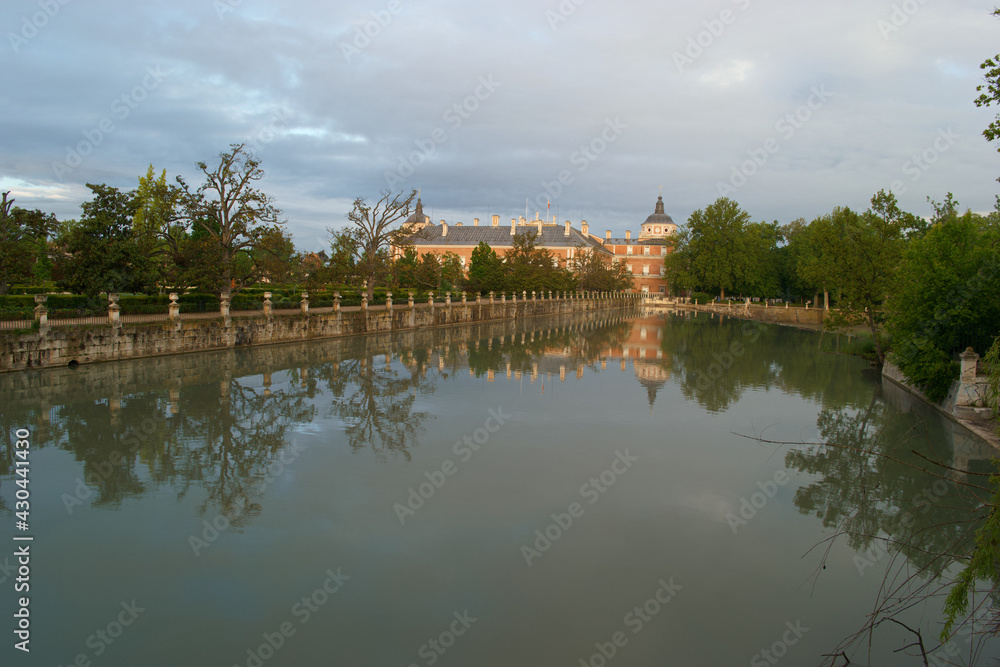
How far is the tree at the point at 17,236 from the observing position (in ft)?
68.7

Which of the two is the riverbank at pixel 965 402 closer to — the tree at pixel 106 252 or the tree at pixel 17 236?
the tree at pixel 106 252

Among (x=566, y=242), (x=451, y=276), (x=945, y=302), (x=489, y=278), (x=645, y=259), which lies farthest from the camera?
(x=645, y=259)

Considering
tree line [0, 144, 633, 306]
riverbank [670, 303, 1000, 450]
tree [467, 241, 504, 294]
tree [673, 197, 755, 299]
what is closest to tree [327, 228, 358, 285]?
tree line [0, 144, 633, 306]

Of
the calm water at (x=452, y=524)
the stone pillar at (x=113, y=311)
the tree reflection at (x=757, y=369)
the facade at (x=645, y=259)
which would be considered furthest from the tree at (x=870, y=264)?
the facade at (x=645, y=259)

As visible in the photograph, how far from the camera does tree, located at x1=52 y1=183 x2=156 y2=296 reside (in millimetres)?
18141

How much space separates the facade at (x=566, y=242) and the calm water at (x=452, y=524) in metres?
60.3

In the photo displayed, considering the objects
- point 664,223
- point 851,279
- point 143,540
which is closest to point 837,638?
point 143,540

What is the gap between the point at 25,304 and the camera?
1797 cm

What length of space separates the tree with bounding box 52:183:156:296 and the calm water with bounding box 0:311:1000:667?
5.28 metres

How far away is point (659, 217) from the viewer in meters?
106

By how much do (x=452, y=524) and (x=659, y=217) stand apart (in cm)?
10479

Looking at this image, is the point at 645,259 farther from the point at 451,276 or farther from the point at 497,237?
the point at 451,276

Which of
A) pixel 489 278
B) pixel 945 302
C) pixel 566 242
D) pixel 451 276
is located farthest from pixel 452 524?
pixel 566 242

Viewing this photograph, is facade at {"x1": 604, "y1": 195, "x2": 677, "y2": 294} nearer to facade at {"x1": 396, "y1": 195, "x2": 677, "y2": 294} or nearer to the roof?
facade at {"x1": 396, "y1": 195, "x2": 677, "y2": 294}
